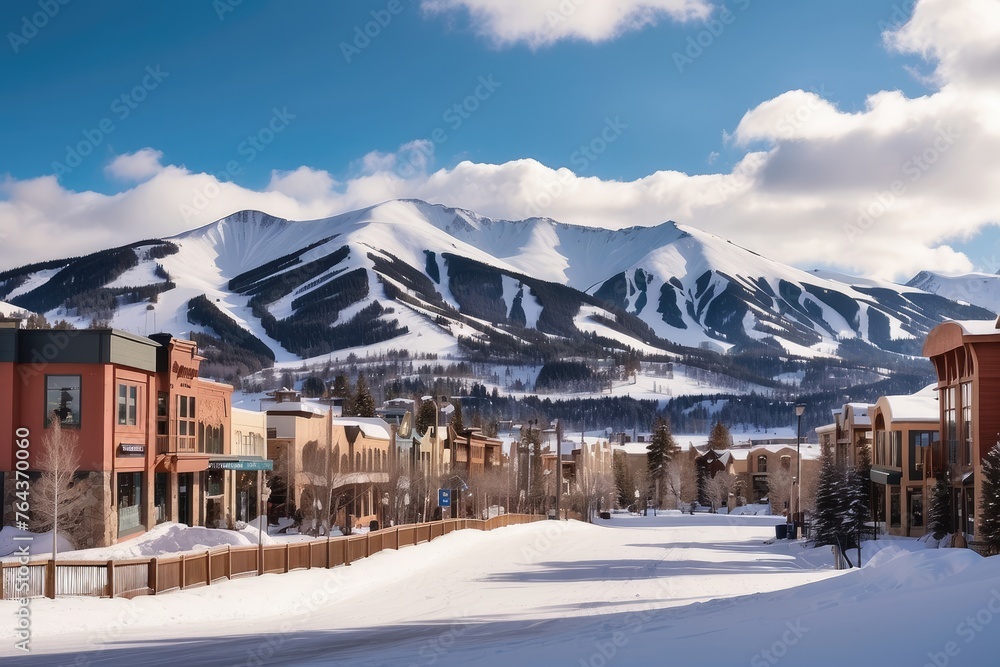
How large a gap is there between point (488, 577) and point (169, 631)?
634 inches

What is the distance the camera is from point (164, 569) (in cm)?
2706

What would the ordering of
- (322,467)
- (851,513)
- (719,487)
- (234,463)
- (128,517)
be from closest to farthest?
(128,517)
(851,513)
(234,463)
(322,467)
(719,487)

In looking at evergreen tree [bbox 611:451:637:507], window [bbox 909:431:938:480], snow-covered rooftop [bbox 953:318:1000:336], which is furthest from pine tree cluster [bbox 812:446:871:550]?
evergreen tree [bbox 611:451:637:507]

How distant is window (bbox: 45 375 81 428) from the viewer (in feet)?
140

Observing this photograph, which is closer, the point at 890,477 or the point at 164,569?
the point at 164,569

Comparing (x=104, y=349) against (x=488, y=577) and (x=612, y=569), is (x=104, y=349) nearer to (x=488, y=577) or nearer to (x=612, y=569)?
(x=488, y=577)

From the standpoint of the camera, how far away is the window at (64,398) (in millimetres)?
42781

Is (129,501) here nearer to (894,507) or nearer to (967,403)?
(967,403)

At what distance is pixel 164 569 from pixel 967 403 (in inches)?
1502

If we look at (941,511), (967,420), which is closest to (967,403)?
(967,420)

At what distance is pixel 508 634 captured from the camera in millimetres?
23969

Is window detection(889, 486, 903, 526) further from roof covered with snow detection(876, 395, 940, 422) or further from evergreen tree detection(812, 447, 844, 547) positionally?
evergreen tree detection(812, 447, 844, 547)

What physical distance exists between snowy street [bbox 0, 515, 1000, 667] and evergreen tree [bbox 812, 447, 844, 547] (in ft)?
39.8

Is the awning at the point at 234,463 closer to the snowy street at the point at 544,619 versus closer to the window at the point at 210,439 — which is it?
the window at the point at 210,439
